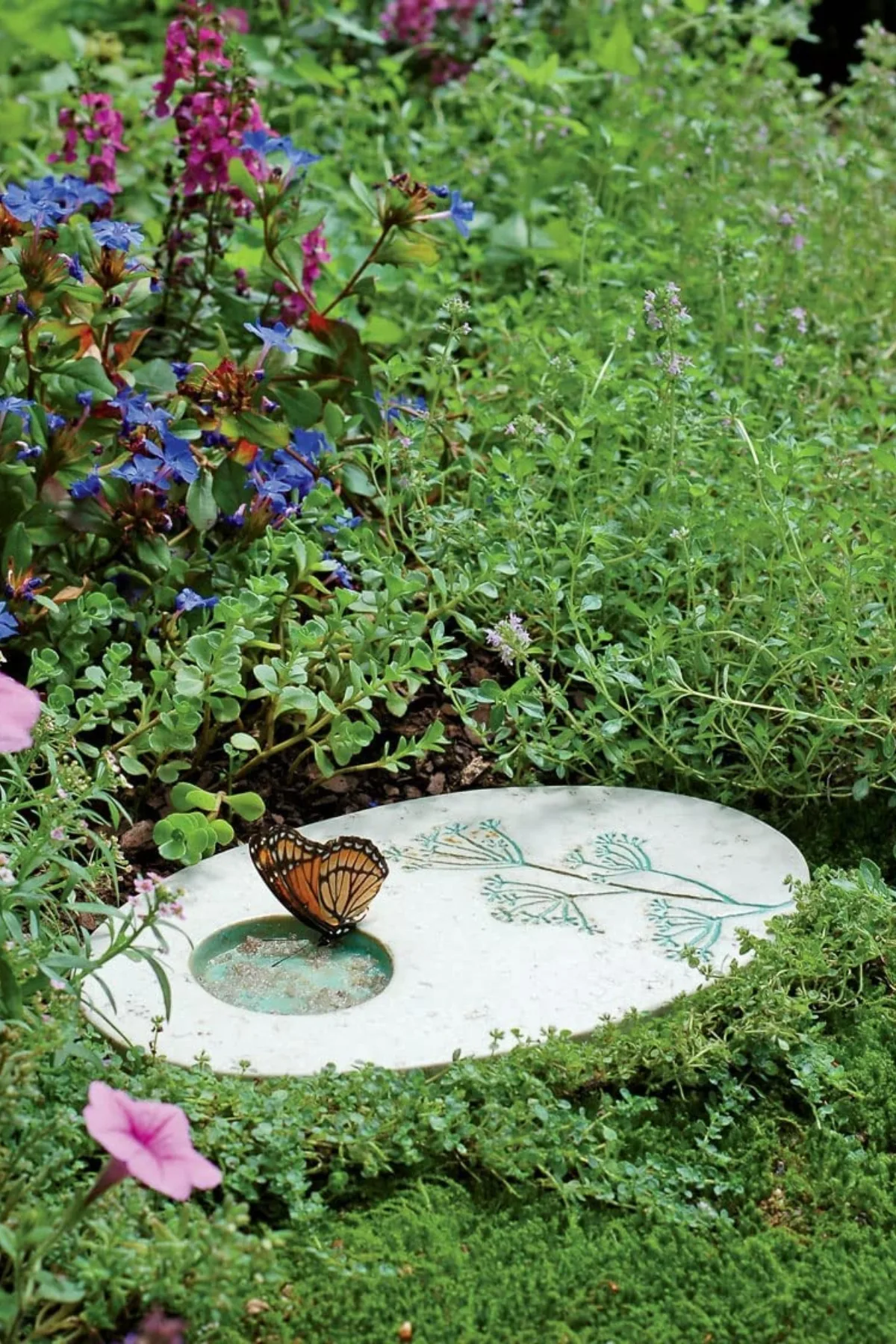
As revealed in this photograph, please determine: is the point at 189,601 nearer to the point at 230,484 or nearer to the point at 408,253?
the point at 230,484

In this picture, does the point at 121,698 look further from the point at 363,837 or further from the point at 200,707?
the point at 363,837

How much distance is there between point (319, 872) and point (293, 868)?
0.04 metres

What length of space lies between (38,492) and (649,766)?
1.15 meters

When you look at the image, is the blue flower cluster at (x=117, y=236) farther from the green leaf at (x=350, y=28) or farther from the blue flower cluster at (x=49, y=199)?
the green leaf at (x=350, y=28)

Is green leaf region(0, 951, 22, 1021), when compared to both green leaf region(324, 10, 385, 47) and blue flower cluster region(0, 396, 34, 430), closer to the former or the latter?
blue flower cluster region(0, 396, 34, 430)

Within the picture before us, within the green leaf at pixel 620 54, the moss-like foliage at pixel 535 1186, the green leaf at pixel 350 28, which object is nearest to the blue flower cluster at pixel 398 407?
the moss-like foliage at pixel 535 1186

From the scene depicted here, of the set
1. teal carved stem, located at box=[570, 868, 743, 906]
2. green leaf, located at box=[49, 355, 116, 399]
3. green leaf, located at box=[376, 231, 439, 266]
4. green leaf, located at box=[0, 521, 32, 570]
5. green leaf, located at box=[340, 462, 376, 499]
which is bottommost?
teal carved stem, located at box=[570, 868, 743, 906]

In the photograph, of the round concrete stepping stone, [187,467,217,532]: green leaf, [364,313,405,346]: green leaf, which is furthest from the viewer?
[364,313,405,346]: green leaf

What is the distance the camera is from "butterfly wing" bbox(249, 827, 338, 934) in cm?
229

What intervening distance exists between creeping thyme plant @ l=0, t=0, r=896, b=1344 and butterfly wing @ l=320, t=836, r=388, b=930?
240 millimetres

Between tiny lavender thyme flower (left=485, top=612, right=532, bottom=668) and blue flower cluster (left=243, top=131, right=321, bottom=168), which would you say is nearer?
tiny lavender thyme flower (left=485, top=612, right=532, bottom=668)

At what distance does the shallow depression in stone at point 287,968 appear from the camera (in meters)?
2.27

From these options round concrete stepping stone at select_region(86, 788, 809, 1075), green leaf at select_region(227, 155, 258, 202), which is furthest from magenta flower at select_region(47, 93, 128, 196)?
round concrete stepping stone at select_region(86, 788, 809, 1075)

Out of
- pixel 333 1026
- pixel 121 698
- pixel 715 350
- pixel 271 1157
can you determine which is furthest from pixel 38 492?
pixel 715 350
